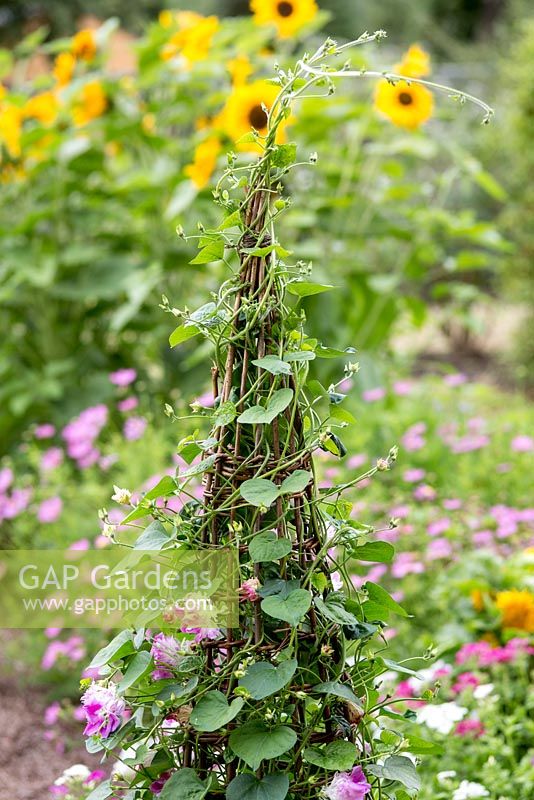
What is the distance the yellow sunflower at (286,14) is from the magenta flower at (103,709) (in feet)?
10.1

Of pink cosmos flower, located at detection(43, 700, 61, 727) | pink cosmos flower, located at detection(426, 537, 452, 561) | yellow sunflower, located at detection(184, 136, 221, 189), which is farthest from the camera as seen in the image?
yellow sunflower, located at detection(184, 136, 221, 189)

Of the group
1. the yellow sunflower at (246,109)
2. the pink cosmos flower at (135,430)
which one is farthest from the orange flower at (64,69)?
the pink cosmos flower at (135,430)

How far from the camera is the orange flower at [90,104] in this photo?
12.8 feet

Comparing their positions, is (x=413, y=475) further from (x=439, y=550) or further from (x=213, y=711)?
(x=213, y=711)

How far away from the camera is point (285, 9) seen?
12.0 ft

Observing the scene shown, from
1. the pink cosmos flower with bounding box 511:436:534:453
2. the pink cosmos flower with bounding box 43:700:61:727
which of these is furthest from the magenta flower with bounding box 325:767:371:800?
the pink cosmos flower with bounding box 511:436:534:453

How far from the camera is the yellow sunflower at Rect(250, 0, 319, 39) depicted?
364 centimetres

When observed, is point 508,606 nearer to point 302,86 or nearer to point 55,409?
point 302,86

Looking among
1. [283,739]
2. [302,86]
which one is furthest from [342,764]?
[302,86]

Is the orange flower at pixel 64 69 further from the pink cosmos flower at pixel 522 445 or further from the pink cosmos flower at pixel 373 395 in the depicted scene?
the pink cosmos flower at pixel 522 445

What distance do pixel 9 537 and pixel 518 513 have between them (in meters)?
1.68

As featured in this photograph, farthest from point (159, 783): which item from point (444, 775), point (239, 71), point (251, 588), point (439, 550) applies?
point (239, 71)

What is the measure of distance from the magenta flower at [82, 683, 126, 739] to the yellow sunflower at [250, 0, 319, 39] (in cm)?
308

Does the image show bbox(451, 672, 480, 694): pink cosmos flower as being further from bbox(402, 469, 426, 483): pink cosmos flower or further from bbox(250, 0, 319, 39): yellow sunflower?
bbox(250, 0, 319, 39): yellow sunflower
